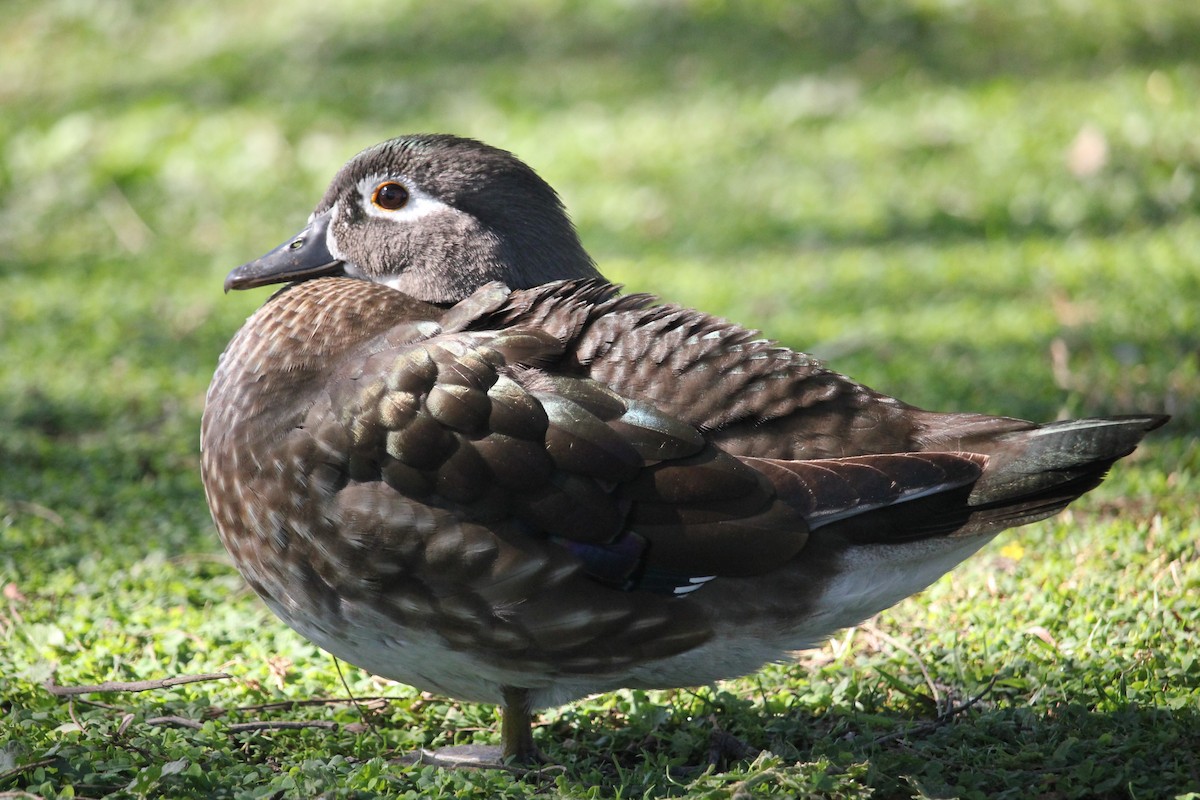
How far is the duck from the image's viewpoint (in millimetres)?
2787

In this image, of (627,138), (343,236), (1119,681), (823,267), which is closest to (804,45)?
(627,138)

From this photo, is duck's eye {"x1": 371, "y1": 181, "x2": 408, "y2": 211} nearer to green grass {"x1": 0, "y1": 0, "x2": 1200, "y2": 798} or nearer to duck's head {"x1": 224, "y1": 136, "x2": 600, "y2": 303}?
duck's head {"x1": 224, "y1": 136, "x2": 600, "y2": 303}

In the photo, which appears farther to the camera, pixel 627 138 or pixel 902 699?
pixel 627 138

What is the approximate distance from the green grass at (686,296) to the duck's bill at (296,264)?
0.96m

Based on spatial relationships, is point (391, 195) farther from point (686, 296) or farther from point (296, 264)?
point (686, 296)

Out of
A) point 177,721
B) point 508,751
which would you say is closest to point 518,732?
point 508,751

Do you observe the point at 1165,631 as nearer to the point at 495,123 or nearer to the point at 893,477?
the point at 893,477

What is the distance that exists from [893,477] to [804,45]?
22.2ft

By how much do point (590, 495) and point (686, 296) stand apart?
3682mm

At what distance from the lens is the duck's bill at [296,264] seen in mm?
3635

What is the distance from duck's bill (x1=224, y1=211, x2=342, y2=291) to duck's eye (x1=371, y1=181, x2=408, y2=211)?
0.63 feet

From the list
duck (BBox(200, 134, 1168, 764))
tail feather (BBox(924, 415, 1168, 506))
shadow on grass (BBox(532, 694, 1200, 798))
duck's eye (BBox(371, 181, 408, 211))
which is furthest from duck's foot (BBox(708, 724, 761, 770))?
duck's eye (BBox(371, 181, 408, 211))

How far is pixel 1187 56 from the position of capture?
861 cm

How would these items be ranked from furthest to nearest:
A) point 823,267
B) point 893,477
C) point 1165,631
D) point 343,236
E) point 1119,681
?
point 823,267
point 343,236
point 1165,631
point 1119,681
point 893,477
